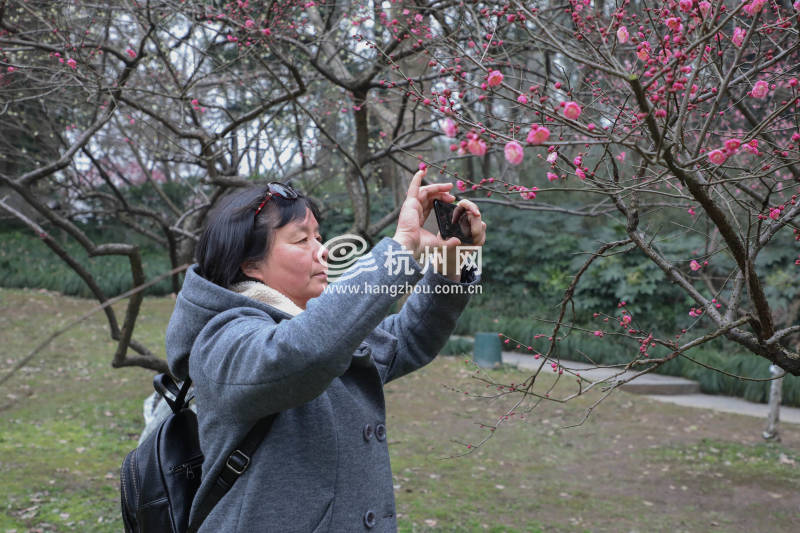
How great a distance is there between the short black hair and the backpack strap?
0.34 meters

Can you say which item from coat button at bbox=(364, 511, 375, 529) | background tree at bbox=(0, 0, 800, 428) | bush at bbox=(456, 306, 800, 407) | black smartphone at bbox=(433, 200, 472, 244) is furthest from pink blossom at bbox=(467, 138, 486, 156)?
bush at bbox=(456, 306, 800, 407)

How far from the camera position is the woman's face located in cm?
156

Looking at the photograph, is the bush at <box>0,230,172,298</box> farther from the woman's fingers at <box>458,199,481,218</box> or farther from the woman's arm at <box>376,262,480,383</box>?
the woman's fingers at <box>458,199,481,218</box>

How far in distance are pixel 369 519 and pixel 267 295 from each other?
0.51 metres

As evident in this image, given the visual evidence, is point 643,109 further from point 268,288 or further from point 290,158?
point 290,158

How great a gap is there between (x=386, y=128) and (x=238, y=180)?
3933 millimetres

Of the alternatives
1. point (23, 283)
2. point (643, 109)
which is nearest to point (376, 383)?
point (643, 109)

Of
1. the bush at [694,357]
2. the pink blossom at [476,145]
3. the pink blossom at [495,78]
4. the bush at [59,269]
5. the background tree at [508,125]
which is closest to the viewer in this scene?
the pink blossom at [476,145]

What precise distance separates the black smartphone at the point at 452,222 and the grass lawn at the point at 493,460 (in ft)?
8.73

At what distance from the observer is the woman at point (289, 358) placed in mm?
1265

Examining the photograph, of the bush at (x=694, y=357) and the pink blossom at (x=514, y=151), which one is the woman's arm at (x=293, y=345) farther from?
the bush at (x=694, y=357)

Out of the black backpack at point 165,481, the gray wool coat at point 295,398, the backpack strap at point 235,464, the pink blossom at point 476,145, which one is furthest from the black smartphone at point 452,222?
the black backpack at point 165,481

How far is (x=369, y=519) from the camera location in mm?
1456

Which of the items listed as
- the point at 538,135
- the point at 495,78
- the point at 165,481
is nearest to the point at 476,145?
the point at 538,135
